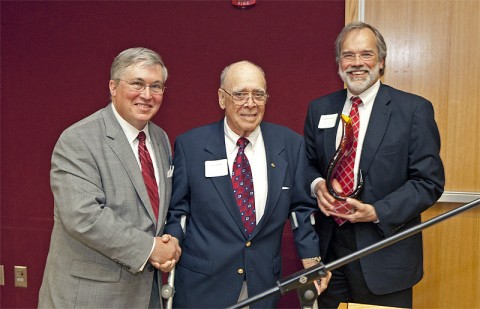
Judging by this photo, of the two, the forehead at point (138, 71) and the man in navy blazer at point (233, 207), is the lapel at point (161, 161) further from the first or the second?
the forehead at point (138, 71)

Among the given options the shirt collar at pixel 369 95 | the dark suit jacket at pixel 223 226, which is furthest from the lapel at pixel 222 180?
the shirt collar at pixel 369 95

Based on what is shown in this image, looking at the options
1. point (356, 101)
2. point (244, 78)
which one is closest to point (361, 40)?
point (356, 101)

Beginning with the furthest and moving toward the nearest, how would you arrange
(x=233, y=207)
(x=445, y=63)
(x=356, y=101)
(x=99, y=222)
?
(x=445, y=63) → (x=356, y=101) → (x=233, y=207) → (x=99, y=222)

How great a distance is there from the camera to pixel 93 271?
1.86 meters

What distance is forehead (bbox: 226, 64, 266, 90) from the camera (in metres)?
2.01

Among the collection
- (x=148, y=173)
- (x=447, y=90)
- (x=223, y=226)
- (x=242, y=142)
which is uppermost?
(x=447, y=90)

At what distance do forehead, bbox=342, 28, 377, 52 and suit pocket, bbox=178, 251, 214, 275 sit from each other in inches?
46.9

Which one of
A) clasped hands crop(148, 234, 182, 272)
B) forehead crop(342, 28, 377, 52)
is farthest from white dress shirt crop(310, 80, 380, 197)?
clasped hands crop(148, 234, 182, 272)

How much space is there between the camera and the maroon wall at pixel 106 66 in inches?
120

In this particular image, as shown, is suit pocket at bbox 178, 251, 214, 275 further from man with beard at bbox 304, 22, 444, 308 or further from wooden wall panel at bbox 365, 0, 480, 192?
wooden wall panel at bbox 365, 0, 480, 192

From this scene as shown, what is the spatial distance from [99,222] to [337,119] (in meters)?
1.21

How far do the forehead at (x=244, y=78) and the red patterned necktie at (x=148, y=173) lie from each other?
18.8 inches

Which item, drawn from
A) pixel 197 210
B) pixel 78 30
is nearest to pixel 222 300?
pixel 197 210

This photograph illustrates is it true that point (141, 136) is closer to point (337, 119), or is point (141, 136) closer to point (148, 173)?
point (148, 173)
